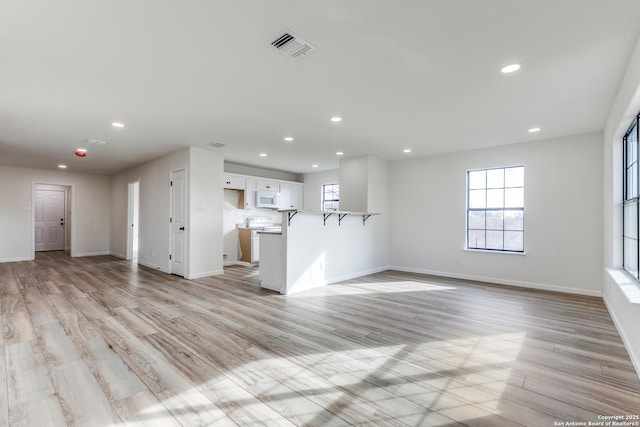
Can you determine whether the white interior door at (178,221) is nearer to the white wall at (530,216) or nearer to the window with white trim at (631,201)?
the white wall at (530,216)

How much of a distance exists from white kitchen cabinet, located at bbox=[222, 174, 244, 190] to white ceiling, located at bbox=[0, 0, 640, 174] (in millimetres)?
2201

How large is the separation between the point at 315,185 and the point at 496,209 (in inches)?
183

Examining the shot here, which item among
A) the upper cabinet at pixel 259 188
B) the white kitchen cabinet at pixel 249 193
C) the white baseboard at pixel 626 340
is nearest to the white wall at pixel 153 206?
the upper cabinet at pixel 259 188

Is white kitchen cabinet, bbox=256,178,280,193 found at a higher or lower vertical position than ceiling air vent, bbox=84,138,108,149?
lower

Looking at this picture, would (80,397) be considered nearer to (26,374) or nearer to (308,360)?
(26,374)

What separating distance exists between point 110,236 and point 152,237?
368 cm

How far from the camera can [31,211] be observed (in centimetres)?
797

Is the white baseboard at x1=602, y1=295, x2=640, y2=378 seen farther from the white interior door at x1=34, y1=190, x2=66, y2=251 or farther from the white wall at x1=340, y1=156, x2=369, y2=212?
the white interior door at x1=34, y1=190, x2=66, y2=251

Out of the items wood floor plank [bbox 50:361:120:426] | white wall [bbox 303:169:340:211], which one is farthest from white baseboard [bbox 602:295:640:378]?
white wall [bbox 303:169:340:211]

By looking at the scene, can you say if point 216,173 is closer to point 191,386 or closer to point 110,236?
point 191,386

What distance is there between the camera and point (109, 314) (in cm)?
354

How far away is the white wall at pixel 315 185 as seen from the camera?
8273 mm

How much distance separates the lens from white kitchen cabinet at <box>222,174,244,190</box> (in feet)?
23.1

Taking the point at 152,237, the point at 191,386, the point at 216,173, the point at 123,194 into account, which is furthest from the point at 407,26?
the point at 123,194
